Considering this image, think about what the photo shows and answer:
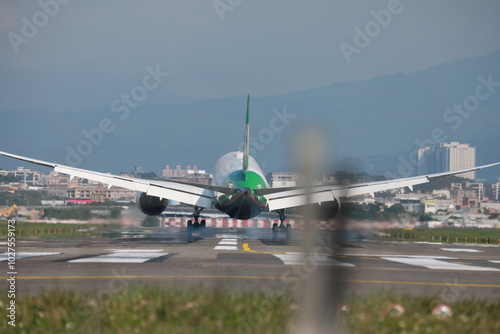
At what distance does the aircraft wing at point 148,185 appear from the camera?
1861 inches

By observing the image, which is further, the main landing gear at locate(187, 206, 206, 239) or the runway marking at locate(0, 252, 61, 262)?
the main landing gear at locate(187, 206, 206, 239)

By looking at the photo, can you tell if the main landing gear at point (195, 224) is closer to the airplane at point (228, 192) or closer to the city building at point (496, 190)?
the airplane at point (228, 192)

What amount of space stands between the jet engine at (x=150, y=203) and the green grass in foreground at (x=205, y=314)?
38.3 meters

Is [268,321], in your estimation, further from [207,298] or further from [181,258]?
[181,258]

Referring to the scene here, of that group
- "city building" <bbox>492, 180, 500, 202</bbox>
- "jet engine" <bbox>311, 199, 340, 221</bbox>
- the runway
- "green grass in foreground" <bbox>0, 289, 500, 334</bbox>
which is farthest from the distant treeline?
"city building" <bbox>492, 180, 500, 202</bbox>

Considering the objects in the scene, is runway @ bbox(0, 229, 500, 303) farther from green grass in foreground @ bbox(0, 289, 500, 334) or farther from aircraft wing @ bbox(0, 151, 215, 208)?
aircraft wing @ bbox(0, 151, 215, 208)

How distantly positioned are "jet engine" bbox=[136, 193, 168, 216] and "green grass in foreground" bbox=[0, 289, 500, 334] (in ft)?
126

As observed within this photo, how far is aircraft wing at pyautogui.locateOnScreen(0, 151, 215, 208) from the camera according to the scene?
47281mm

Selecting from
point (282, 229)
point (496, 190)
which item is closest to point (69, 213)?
point (282, 229)

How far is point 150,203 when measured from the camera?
52.0m

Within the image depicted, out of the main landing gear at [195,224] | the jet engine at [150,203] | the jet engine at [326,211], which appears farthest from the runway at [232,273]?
the main landing gear at [195,224]

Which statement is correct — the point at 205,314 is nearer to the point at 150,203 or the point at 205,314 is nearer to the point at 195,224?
the point at 150,203

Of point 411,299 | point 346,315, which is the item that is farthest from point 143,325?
point 411,299

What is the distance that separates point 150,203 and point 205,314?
41.1 m
